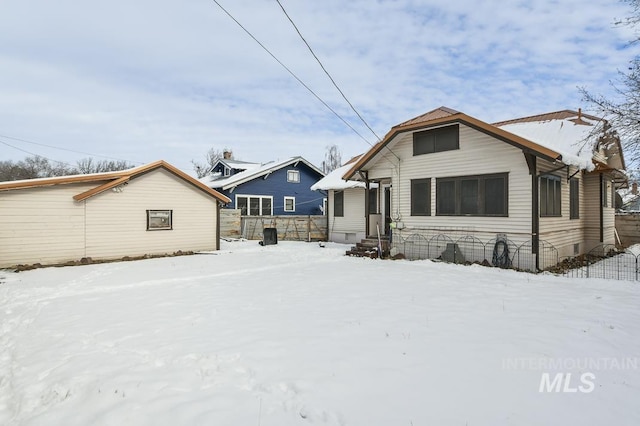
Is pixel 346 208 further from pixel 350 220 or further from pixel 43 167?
pixel 43 167

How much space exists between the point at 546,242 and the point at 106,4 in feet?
46.1

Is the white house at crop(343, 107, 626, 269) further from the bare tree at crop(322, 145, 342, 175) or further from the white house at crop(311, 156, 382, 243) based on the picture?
the bare tree at crop(322, 145, 342, 175)

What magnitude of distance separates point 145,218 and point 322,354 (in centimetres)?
1212

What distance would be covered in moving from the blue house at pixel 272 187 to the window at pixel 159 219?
8.88 metres

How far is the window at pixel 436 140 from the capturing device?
11758mm

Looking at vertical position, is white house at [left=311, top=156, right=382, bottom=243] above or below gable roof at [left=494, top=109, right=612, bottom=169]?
below

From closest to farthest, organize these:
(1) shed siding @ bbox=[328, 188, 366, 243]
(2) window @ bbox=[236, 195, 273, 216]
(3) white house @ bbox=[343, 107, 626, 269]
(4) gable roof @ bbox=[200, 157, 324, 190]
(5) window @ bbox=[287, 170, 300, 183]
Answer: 1. (3) white house @ bbox=[343, 107, 626, 269]
2. (1) shed siding @ bbox=[328, 188, 366, 243]
3. (4) gable roof @ bbox=[200, 157, 324, 190]
4. (2) window @ bbox=[236, 195, 273, 216]
5. (5) window @ bbox=[287, 170, 300, 183]

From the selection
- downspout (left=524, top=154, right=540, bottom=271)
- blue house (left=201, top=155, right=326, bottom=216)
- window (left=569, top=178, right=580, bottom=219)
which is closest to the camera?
downspout (left=524, top=154, right=540, bottom=271)

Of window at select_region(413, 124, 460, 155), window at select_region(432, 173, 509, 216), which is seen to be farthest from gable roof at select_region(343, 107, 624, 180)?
window at select_region(432, 173, 509, 216)

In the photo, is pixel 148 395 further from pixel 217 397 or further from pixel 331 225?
pixel 331 225

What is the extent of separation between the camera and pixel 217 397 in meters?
3.11

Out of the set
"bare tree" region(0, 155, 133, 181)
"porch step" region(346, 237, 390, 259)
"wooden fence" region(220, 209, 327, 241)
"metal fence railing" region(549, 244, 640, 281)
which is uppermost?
"bare tree" region(0, 155, 133, 181)

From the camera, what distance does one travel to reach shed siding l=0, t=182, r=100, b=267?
1067 cm

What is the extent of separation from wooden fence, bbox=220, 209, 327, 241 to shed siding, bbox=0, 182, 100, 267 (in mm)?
8752
